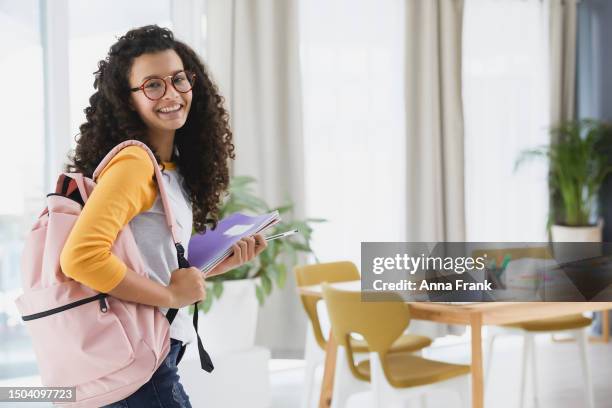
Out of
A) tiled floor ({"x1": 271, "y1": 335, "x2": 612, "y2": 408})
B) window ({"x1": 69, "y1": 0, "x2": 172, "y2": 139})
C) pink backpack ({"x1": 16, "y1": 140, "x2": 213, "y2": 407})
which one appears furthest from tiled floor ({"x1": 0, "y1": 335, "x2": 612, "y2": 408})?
pink backpack ({"x1": 16, "y1": 140, "x2": 213, "y2": 407})

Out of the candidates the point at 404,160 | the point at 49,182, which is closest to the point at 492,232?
the point at 404,160

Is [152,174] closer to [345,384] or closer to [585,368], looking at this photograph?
[345,384]

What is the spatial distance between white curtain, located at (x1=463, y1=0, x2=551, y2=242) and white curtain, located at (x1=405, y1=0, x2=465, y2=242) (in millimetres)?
259

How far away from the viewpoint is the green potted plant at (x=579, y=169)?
209 inches

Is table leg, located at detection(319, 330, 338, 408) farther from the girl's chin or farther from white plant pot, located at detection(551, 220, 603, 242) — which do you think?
white plant pot, located at detection(551, 220, 603, 242)

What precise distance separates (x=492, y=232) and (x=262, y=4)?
2.44 m

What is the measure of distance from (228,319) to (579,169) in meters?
3.08

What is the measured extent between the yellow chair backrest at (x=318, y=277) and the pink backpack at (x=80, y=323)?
2163 millimetres

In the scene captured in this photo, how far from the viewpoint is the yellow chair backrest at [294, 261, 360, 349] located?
338 centimetres

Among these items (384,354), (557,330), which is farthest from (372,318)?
(557,330)

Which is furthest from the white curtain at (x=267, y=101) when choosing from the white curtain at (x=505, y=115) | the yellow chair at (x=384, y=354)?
the yellow chair at (x=384, y=354)

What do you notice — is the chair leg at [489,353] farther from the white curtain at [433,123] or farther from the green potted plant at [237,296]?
the white curtain at [433,123]

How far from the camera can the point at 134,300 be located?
1.22 meters

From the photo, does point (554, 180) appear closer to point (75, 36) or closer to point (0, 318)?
point (75, 36)
